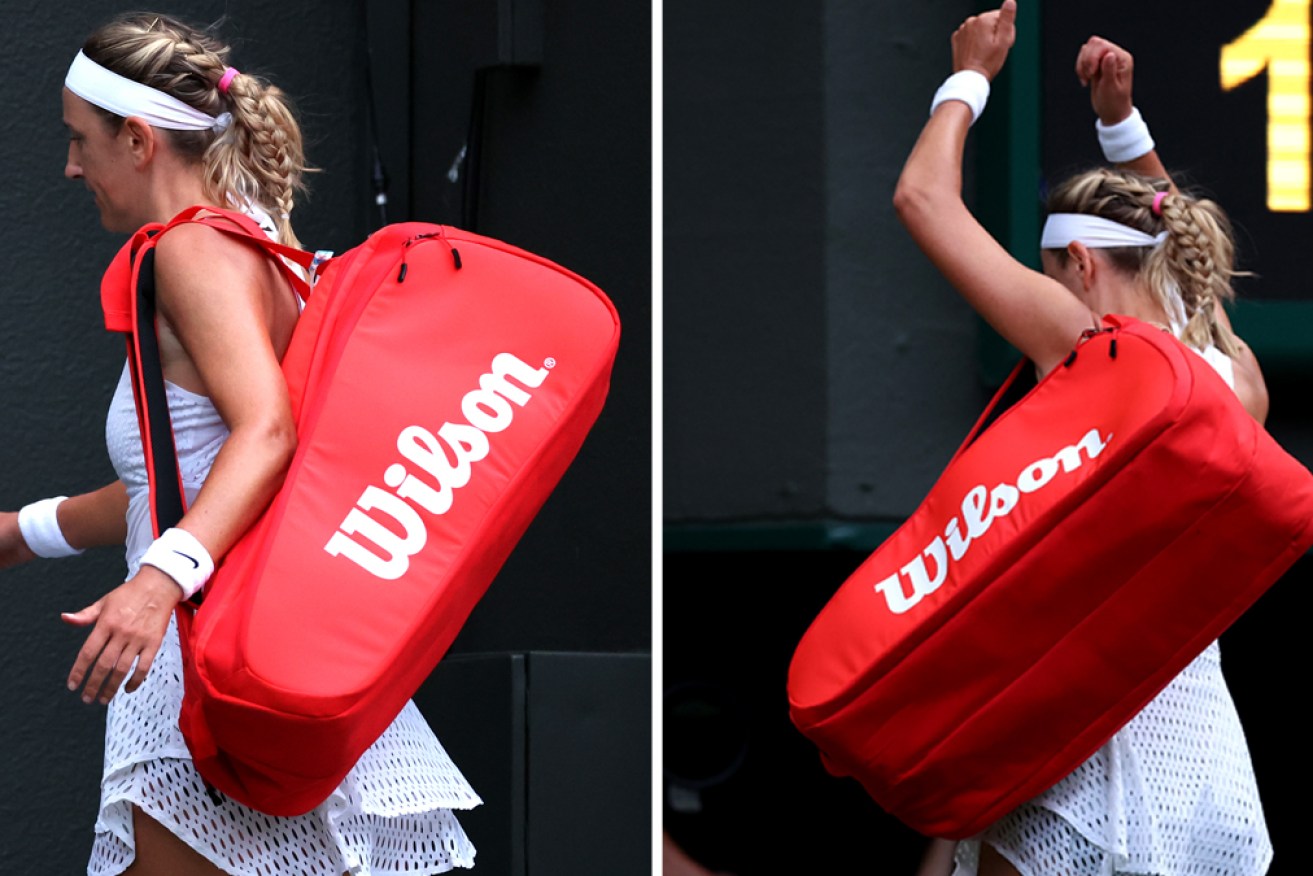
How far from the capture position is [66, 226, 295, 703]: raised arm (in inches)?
77.9

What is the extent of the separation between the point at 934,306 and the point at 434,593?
266 centimetres

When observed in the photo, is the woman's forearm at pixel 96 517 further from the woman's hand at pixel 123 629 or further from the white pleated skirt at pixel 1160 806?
the white pleated skirt at pixel 1160 806

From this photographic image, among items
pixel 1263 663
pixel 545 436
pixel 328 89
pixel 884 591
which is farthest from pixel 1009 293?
pixel 1263 663

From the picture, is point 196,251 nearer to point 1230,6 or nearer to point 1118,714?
point 1118,714

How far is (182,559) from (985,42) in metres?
1.52

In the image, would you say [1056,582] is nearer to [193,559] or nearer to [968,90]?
[968,90]

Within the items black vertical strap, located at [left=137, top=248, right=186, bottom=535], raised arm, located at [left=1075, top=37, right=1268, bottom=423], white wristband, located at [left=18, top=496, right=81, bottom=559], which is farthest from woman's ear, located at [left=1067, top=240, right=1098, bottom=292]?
white wristband, located at [left=18, top=496, right=81, bottom=559]

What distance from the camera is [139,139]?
2436 millimetres

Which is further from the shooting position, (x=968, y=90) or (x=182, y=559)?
(x=968, y=90)

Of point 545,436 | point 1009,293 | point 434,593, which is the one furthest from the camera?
point 1009,293

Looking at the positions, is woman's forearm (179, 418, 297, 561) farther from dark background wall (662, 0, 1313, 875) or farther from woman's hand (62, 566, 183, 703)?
dark background wall (662, 0, 1313, 875)

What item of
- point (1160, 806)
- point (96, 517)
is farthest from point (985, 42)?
point (96, 517)

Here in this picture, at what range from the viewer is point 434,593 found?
7.02 ft

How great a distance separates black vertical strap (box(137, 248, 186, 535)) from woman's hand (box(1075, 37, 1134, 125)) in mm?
1624
